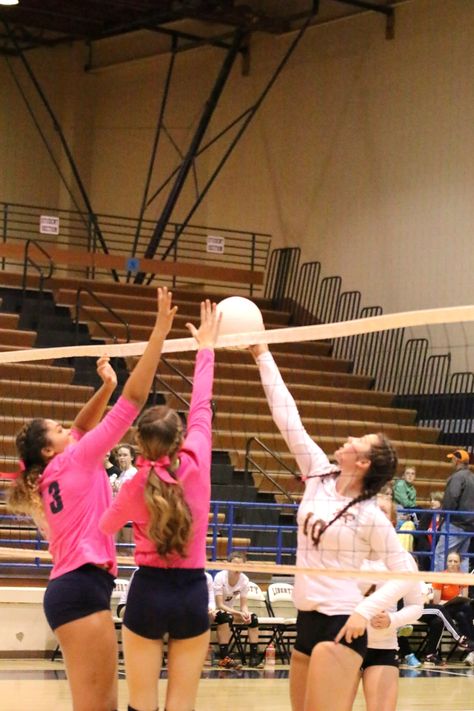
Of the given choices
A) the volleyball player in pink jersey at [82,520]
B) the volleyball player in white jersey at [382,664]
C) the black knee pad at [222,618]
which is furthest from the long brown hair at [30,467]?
the black knee pad at [222,618]

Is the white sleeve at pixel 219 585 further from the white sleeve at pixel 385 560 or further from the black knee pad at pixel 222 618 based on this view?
the white sleeve at pixel 385 560

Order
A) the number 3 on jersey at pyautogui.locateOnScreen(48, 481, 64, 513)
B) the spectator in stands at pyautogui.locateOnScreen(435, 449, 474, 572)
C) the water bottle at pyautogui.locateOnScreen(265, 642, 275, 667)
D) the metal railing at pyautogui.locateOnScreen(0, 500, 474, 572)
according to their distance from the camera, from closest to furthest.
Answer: the number 3 on jersey at pyautogui.locateOnScreen(48, 481, 64, 513) < the water bottle at pyautogui.locateOnScreen(265, 642, 275, 667) < the metal railing at pyautogui.locateOnScreen(0, 500, 474, 572) < the spectator in stands at pyautogui.locateOnScreen(435, 449, 474, 572)

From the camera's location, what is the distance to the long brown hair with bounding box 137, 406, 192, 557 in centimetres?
417

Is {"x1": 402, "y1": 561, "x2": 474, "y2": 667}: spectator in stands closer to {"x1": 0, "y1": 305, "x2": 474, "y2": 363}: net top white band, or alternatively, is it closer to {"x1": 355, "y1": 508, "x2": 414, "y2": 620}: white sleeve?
{"x1": 0, "y1": 305, "x2": 474, "y2": 363}: net top white band

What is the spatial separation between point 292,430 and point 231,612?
305 inches

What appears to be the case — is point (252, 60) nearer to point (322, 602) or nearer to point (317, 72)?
point (317, 72)

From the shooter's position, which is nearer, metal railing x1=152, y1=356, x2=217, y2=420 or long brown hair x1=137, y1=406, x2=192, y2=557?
long brown hair x1=137, y1=406, x2=192, y2=557

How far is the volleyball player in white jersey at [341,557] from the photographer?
456cm

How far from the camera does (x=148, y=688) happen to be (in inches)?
168

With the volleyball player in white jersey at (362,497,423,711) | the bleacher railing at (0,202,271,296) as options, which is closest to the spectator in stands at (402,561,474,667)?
the volleyball player in white jersey at (362,497,423,711)

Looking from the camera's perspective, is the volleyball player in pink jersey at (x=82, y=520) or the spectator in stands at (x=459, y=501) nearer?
the volleyball player in pink jersey at (x=82, y=520)

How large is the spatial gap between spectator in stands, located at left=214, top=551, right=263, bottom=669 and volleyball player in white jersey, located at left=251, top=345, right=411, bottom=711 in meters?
7.34

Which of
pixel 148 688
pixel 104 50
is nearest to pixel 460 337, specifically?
pixel 104 50

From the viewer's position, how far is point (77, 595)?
4.39 m
